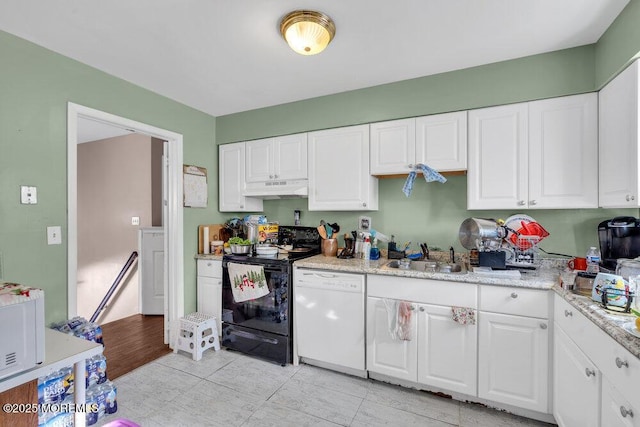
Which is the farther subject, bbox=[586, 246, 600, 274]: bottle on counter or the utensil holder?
the utensil holder

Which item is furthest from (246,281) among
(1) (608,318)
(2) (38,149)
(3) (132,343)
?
(1) (608,318)

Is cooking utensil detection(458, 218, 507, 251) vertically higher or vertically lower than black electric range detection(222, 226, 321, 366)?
higher

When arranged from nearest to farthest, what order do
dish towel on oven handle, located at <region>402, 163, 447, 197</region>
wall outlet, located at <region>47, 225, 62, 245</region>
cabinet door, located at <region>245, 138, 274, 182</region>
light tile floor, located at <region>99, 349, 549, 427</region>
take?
1. light tile floor, located at <region>99, 349, 549, 427</region>
2. wall outlet, located at <region>47, 225, 62, 245</region>
3. dish towel on oven handle, located at <region>402, 163, 447, 197</region>
4. cabinet door, located at <region>245, 138, 274, 182</region>

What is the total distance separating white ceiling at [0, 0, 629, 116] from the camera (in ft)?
5.27

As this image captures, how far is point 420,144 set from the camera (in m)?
2.39

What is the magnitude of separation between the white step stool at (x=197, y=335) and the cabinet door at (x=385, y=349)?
1520mm

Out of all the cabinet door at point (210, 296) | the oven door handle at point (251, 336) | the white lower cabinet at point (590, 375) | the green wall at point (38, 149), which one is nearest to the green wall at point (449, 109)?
the white lower cabinet at point (590, 375)

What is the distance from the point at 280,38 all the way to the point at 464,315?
219 centimetres

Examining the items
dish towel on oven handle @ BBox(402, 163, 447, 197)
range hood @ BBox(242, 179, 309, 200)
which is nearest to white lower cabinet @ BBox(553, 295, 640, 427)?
dish towel on oven handle @ BBox(402, 163, 447, 197)

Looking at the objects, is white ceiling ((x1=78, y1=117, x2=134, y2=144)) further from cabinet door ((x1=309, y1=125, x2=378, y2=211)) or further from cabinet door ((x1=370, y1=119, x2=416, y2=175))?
cabinet door ((x1=370, y1=119, x2=416, y2=175))

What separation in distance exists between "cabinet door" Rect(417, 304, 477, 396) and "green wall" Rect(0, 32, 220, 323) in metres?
2.59

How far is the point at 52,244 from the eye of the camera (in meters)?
2.01

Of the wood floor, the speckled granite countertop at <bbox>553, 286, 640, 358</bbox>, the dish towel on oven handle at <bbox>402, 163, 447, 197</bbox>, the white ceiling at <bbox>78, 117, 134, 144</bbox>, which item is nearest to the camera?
the speckled granite countertop at <bbox>553, 286, 640, 358</bbox>

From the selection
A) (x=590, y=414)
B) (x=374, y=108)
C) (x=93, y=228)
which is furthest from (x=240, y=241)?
(x=93, y=228)
